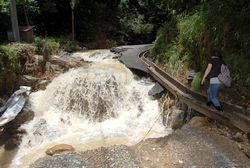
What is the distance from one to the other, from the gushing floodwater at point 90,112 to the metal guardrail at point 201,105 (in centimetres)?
90

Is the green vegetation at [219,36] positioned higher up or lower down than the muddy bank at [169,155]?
higher up

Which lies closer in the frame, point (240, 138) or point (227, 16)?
point (240, 138)

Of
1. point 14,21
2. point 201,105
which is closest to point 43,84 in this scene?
point 14,21

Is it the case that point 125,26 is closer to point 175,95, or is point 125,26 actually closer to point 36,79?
point 36,79

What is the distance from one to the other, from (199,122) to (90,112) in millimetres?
4838

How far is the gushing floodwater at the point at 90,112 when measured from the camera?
421 inches

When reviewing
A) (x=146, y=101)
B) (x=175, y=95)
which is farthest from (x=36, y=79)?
(x=175, y=95)

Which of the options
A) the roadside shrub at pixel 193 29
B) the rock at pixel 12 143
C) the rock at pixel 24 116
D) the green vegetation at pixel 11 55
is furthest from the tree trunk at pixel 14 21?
the roadside shrub at pixel 193 29

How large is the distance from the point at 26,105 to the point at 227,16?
8273mm

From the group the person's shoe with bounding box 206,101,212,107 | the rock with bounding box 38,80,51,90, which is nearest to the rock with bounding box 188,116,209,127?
the person's shoe with bounding box 206,101,212,107

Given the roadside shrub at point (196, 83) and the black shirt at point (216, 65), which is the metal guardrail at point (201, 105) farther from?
the black shirt at point (216, 65)

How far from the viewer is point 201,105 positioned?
9.27 metres

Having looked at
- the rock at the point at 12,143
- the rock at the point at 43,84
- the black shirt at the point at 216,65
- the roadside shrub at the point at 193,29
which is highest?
the roadside shrub at the point at 193,29

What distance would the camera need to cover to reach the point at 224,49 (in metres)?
9.23
